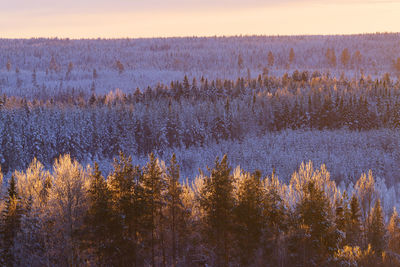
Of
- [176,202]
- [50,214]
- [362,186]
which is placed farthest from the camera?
[362,186]

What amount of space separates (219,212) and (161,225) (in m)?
5.33

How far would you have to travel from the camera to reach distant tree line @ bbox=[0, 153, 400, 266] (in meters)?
35.1

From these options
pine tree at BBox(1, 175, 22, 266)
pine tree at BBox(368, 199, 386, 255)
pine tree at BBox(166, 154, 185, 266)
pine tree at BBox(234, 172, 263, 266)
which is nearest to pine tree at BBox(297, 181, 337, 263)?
pine tree at BBox(234, 172, 263, 266)

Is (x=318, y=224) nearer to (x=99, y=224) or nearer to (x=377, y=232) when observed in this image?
(x=377, y=232)

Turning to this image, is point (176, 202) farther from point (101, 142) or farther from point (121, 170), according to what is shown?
point (101, 142)

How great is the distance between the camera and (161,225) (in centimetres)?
3875

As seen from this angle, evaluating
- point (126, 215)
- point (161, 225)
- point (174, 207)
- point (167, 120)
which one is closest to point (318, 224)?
point (174, 207)

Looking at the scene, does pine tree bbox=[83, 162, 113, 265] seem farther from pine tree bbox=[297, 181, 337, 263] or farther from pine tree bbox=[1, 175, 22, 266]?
pine tree bbox=[297, 181, 337, 263]

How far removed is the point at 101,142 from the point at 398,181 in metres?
66.1

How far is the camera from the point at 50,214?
118ft

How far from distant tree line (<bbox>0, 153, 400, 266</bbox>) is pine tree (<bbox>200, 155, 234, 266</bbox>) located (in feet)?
A: 0.27

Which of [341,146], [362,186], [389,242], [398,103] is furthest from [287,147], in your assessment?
[389,242]

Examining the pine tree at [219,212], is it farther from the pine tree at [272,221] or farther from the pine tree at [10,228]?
the pine tree at [10,228]

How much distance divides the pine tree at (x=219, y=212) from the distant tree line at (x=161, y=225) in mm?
81
